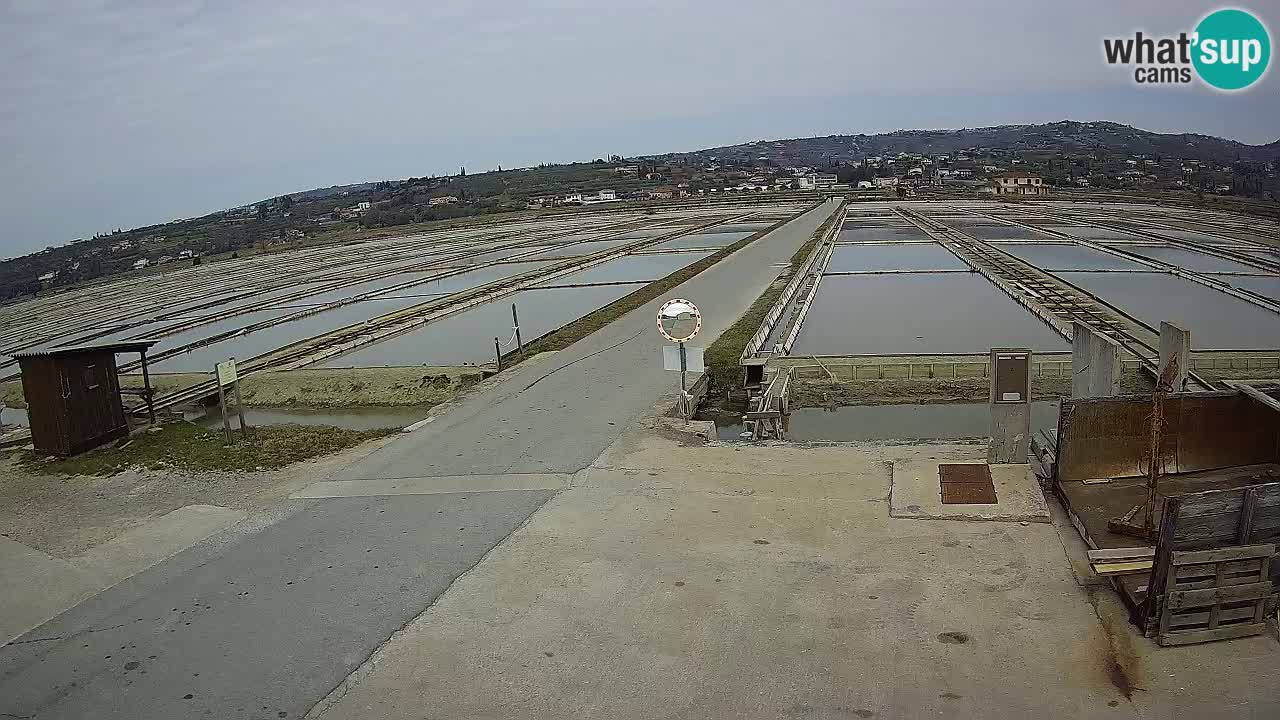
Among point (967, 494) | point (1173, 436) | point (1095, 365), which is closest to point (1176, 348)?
point (1173, 436)

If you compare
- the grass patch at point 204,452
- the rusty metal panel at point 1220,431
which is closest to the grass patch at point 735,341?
the grass patch at point 204,452

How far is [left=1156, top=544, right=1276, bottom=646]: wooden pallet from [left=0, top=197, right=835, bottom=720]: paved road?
187 inches

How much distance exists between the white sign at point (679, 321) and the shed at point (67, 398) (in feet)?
23.9

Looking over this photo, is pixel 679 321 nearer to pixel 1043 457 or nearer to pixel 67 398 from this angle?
pixel 1043 457

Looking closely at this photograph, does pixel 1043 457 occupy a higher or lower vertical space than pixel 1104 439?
lower

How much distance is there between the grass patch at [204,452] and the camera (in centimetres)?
1043

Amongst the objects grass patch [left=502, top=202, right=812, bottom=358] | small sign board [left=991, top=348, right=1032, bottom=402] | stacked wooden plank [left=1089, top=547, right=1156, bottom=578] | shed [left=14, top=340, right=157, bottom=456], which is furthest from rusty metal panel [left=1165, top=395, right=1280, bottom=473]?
shed [left=14, top=340, right=157, bottom=456]

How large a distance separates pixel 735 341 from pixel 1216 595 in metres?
12.5

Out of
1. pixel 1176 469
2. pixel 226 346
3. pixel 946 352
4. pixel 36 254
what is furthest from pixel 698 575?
pixel 36 254

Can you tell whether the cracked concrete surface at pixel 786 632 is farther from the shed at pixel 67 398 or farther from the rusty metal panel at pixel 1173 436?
the shed at pixel 67 398

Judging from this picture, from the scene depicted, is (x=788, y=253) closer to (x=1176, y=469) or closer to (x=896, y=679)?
(x=1176, y=469)

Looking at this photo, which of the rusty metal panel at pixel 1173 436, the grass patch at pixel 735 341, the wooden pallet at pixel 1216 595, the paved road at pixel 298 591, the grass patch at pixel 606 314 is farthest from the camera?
the grass patch at pixel 606 314

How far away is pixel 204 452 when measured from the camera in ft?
35.8

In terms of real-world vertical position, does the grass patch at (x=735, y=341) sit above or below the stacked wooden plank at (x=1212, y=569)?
below
